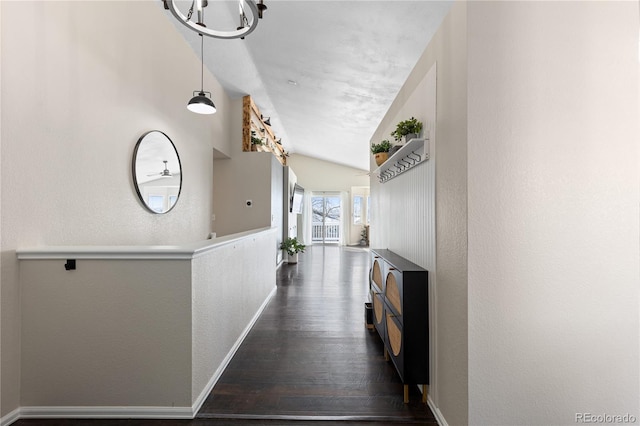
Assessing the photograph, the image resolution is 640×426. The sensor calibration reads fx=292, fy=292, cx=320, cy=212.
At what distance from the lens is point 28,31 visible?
1.77 metres

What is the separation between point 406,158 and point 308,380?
183cm

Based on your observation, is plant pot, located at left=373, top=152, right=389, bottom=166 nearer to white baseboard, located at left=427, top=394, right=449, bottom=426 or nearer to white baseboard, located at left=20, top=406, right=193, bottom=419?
white baseboard, located at left=427, top=394, right=449, bottom=426

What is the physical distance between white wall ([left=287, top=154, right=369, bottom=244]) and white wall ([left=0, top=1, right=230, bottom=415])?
735 cm

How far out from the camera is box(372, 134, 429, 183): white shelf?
6.33ft

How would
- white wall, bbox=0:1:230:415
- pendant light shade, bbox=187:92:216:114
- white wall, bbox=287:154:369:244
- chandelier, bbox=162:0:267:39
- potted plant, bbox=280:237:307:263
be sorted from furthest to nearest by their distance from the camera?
1. white wall, bbox=287:154:369:244
2. potted plant, bbox=280:237:307:263
3. pendant light shade, bbox=187:92:216:114
4. white wall, bbox=0:1:230:415
5. chandelier, bbox=162:0:267:39

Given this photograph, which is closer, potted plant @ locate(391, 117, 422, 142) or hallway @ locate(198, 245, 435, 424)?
hallway @ locate(198, 245, 435, 424)

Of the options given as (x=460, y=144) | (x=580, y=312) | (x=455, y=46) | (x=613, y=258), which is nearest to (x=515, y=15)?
(x=455, y=46)

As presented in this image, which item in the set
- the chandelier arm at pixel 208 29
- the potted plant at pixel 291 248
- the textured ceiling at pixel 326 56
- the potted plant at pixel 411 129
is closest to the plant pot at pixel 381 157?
the potted plant at pixel 411 129

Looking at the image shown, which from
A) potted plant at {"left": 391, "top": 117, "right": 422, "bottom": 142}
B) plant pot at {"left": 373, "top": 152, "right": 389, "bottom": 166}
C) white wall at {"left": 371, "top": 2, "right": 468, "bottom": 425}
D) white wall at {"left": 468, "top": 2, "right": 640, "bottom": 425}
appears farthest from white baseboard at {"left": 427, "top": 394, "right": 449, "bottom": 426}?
plant pot at {"left": 373, "top": 152, "right": 389, "bottom": 166}

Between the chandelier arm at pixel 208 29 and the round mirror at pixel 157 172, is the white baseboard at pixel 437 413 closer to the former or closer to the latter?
the chandelier arm at pixel 208 29

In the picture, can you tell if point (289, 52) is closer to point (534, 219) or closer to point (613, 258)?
point (534, 219)

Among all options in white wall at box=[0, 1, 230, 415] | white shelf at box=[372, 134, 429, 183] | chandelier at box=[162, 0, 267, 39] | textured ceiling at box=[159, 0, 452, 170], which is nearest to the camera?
chandelier at box=[162, 0, 267, 39]

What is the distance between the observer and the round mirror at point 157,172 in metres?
2.83

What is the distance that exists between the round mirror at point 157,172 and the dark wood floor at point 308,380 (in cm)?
171
